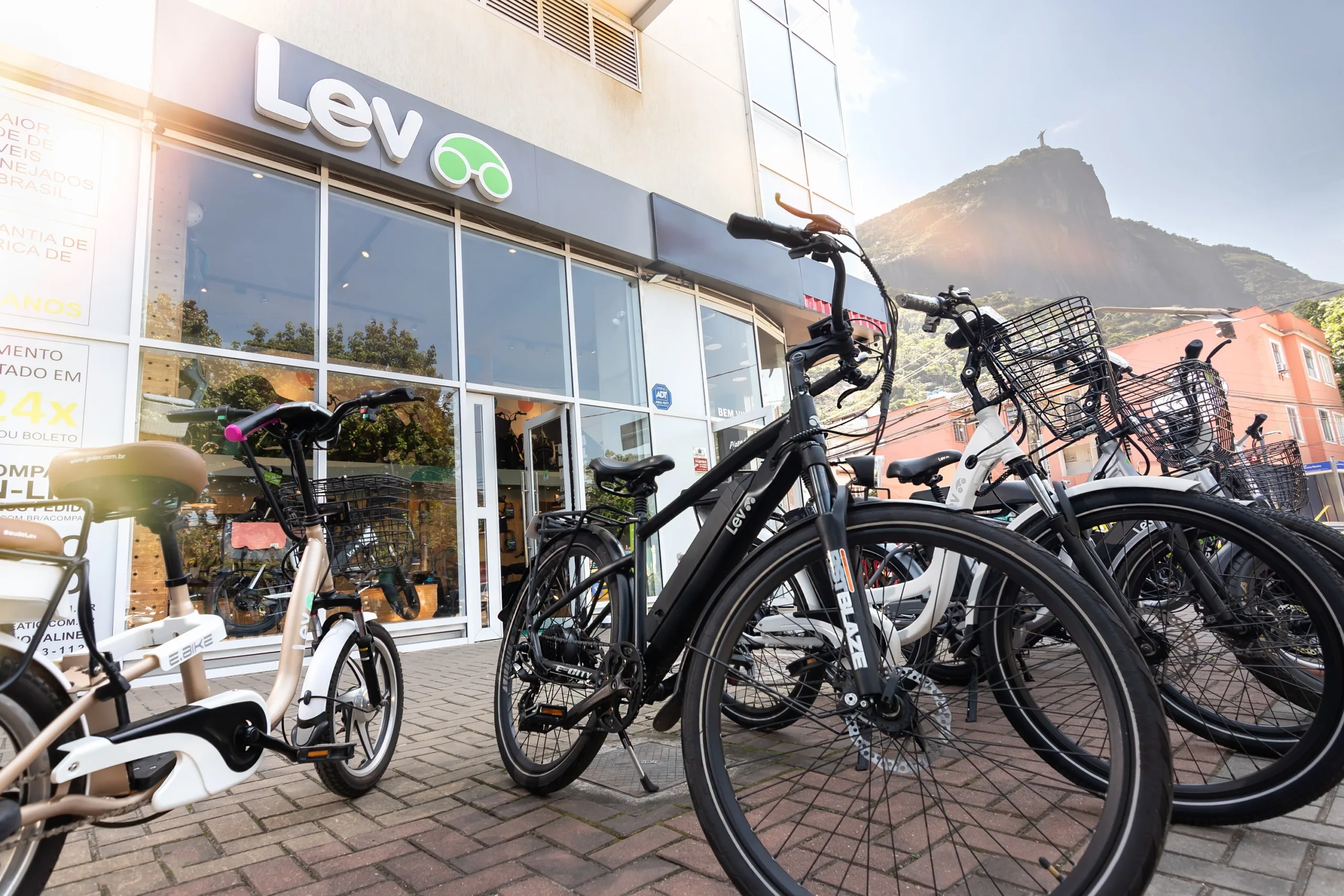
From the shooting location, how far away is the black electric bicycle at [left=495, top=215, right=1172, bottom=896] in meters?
1.18

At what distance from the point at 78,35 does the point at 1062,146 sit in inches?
5945

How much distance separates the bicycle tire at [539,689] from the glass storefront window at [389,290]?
4.63 m

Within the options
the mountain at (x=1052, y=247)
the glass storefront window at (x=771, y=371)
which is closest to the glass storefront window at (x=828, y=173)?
the glass storefront window at (x=771, y=371)

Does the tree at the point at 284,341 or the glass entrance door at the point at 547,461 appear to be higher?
the tree at the point at 284,341

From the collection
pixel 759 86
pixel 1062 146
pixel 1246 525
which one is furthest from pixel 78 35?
pixel 1062 146

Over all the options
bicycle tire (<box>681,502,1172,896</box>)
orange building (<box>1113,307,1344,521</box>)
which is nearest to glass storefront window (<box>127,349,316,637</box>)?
bicycle tire (<box>681,502,1172,896</box>)

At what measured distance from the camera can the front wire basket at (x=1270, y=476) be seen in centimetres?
325

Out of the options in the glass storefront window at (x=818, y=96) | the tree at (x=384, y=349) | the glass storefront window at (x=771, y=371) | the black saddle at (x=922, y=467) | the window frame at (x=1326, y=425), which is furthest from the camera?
the window frame at (x=1326, y=425)

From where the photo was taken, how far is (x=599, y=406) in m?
8.05

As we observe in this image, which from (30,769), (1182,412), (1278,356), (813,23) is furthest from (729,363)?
(1278,356)

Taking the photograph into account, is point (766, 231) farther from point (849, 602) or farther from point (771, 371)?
point (771, 371)

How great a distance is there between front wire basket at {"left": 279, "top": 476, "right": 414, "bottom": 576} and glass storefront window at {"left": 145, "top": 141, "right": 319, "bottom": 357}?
4.08 m

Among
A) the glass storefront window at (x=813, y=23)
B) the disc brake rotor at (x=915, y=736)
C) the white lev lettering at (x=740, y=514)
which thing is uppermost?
the glass storefront window at (x=813, y=23)

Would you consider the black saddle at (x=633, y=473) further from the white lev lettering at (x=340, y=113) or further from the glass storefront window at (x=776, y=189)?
the glass storefront window at (x=776, y=189)
